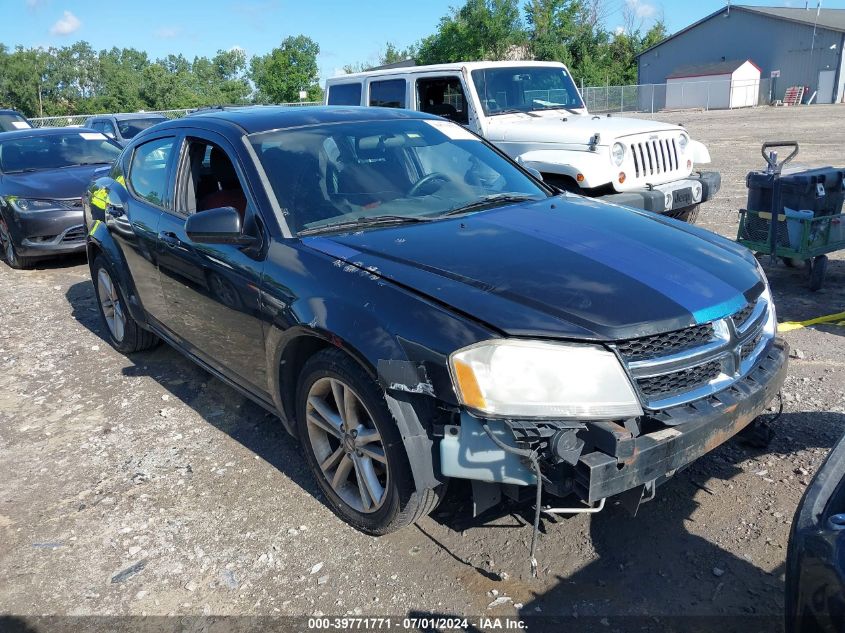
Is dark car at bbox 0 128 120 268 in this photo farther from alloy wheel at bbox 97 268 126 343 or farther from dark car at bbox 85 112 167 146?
dark car at bbox 85 112 167 146

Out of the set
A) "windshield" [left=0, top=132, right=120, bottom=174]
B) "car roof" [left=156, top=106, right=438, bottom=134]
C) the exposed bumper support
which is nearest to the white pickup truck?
"car roof" [left=156, top=106, right=438, bottom=134]

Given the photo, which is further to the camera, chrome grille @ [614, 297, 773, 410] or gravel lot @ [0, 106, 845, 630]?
gravel lot @ [0, 106, 845, 630]

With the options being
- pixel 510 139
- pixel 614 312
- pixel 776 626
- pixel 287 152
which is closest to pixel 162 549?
pixel 287 152

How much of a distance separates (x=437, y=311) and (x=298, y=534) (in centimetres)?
132

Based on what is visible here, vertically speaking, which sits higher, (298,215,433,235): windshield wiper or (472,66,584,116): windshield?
(472,66,584,116): windshield

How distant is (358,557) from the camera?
293cm

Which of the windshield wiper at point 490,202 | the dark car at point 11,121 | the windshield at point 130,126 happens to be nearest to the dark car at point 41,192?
the windshield at point 130,126

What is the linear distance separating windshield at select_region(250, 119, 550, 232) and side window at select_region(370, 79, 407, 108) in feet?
15.1

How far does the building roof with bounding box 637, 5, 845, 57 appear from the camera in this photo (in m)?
45.7

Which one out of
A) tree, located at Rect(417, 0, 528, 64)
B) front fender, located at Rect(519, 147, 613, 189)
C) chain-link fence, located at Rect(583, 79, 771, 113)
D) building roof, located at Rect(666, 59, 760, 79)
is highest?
tree, located at Rect(417, 0, 528, 64)

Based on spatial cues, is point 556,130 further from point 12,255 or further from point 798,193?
point 12,255

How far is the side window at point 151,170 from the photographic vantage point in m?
4.27

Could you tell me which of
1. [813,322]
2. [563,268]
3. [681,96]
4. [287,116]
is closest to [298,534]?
[563,268]

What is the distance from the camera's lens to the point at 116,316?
5395 millimetres
